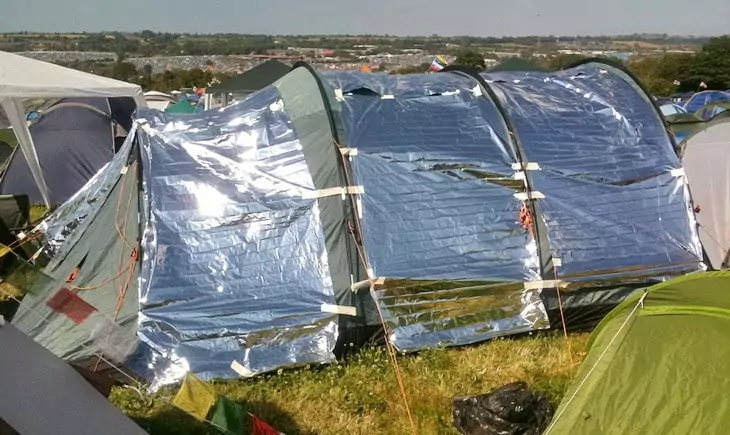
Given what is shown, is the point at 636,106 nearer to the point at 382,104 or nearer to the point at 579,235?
the point at 579,235

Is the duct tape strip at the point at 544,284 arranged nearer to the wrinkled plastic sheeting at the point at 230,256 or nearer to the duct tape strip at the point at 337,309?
the duct tape strip at the point at 337,309

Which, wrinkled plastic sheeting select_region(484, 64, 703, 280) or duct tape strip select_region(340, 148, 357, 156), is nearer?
duct tape strip select_region(340, 148, 357, 156)

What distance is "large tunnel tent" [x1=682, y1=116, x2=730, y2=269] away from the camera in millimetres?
6109

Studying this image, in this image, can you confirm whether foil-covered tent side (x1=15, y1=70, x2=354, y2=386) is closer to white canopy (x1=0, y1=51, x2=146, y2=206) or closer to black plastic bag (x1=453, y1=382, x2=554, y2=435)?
black plastic bag (x1=453, y1=382, x2=554, y2=435)

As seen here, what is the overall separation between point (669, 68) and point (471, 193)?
127 feet

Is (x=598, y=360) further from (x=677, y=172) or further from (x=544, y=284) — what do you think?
(x=677, y=172)

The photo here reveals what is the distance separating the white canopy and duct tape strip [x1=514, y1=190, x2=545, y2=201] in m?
6.92

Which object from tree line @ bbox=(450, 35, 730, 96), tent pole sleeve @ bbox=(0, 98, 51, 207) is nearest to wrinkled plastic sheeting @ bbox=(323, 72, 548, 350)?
tent pole sleeve @ bbox=(0, 98, 51, 207)

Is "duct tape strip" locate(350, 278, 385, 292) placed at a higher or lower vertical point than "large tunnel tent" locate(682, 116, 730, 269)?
lower

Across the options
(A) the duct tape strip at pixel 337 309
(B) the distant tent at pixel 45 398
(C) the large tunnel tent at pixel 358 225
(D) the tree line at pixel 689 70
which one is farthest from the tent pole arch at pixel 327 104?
(D) the tree line at pixel 689 70

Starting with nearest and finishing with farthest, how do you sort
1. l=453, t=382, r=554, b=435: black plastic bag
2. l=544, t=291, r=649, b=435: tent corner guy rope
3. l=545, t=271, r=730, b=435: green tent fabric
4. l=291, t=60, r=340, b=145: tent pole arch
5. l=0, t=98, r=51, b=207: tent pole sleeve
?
l=545, t=271, r=730, b=435: green tent fabric → l=544, t=291, r=649, b=435: tent corner guy rope → l=453, t=382, r=554, b=435: black plastic bag → l=291, t=60, r=340, b=145: tent pole arch → l=0, t=98, r=51, b=207: tent pole sleeve

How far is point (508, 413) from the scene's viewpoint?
155 inches

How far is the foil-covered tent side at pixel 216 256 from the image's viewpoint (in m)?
4.82

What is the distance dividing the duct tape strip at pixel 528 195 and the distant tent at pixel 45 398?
3536 millimetres
